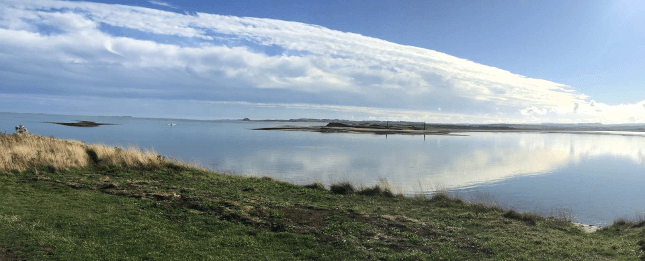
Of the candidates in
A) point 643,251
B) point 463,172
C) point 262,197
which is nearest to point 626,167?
point 463,172

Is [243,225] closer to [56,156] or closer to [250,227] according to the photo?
Result: [250,227]

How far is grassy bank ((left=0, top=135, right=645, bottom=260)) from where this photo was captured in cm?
875

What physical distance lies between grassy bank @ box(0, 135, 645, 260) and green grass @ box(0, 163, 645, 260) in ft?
0.11

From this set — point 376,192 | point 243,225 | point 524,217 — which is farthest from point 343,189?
point 243,225

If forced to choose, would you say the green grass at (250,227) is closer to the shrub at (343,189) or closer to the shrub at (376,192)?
the shrub at (376,192)

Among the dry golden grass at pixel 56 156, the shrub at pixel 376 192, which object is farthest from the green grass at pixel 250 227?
the shrub at pixel 376 192

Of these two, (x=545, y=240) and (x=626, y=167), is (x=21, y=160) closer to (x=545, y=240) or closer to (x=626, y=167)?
(x=545, y=240)

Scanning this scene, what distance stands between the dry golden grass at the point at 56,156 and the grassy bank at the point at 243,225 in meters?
0.11

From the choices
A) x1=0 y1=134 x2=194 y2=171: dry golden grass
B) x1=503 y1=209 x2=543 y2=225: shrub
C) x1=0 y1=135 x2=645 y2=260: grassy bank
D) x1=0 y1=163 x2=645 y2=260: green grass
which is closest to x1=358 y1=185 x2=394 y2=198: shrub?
x1=0 y1=135 x2=645 y2=260: grassy bank

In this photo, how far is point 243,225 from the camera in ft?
36.0

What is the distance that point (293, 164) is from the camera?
1359 inches

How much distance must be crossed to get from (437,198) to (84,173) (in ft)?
54.6

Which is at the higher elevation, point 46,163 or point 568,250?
point 46,163

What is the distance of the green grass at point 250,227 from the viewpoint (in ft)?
28.5
